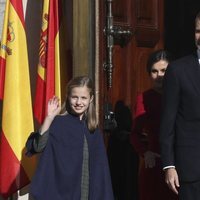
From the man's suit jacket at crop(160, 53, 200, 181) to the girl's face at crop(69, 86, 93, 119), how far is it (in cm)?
74

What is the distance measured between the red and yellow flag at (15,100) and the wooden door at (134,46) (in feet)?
1.88

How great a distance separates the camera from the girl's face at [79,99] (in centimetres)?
392

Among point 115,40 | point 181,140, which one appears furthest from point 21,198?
point 181,140

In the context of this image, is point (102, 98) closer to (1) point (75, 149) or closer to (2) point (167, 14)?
(1) point (75, 149)

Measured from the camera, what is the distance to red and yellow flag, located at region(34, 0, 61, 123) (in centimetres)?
453

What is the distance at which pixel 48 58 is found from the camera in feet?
14.9

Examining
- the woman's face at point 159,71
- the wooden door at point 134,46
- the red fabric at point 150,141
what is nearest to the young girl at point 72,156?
the red fabric at point 150,141

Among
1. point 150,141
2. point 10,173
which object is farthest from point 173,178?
point 10,173

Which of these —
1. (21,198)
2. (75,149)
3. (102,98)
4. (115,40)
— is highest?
(115,40)

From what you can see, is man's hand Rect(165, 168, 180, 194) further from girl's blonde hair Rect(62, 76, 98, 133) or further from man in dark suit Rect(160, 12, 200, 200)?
girl's blonde hair Rect(62, 76, 98, 133)

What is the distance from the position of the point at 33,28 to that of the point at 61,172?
4.15 feet

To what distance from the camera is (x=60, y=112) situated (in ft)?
13.3

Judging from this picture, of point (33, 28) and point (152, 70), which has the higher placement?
point (33, 28)

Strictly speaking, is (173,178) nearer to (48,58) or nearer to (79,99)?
(79,99)
